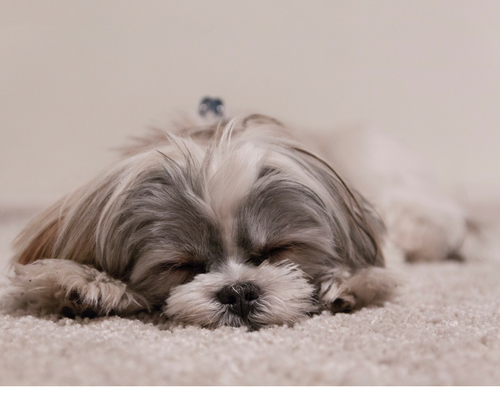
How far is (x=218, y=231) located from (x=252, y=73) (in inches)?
97.2

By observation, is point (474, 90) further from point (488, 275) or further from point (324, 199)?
point (324, 199)

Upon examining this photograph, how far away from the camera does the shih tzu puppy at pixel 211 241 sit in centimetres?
139

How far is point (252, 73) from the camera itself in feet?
12.2

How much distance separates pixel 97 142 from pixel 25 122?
0.46 metres

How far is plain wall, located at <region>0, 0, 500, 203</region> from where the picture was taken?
3455mm

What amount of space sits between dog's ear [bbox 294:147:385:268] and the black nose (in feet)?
1.14

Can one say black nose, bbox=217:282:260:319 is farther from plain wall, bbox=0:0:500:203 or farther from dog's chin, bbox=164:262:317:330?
plain wall, bbox=0:0:500:203

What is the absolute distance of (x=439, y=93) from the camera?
12.9 ft

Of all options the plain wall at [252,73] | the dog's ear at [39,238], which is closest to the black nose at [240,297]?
the dog's ear at [39,238]

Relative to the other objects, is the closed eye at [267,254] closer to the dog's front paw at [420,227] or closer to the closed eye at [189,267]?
the closed eye at [189,267]

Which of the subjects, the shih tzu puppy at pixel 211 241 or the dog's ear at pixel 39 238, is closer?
the shih tzu puppy at pixel 211 241

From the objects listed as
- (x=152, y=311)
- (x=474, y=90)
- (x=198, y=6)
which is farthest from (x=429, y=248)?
(x=198, y=6)

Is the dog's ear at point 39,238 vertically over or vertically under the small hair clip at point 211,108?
under

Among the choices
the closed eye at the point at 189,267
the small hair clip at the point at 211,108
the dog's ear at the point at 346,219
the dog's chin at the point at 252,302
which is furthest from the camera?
the small hair clip at the point at 211,108
